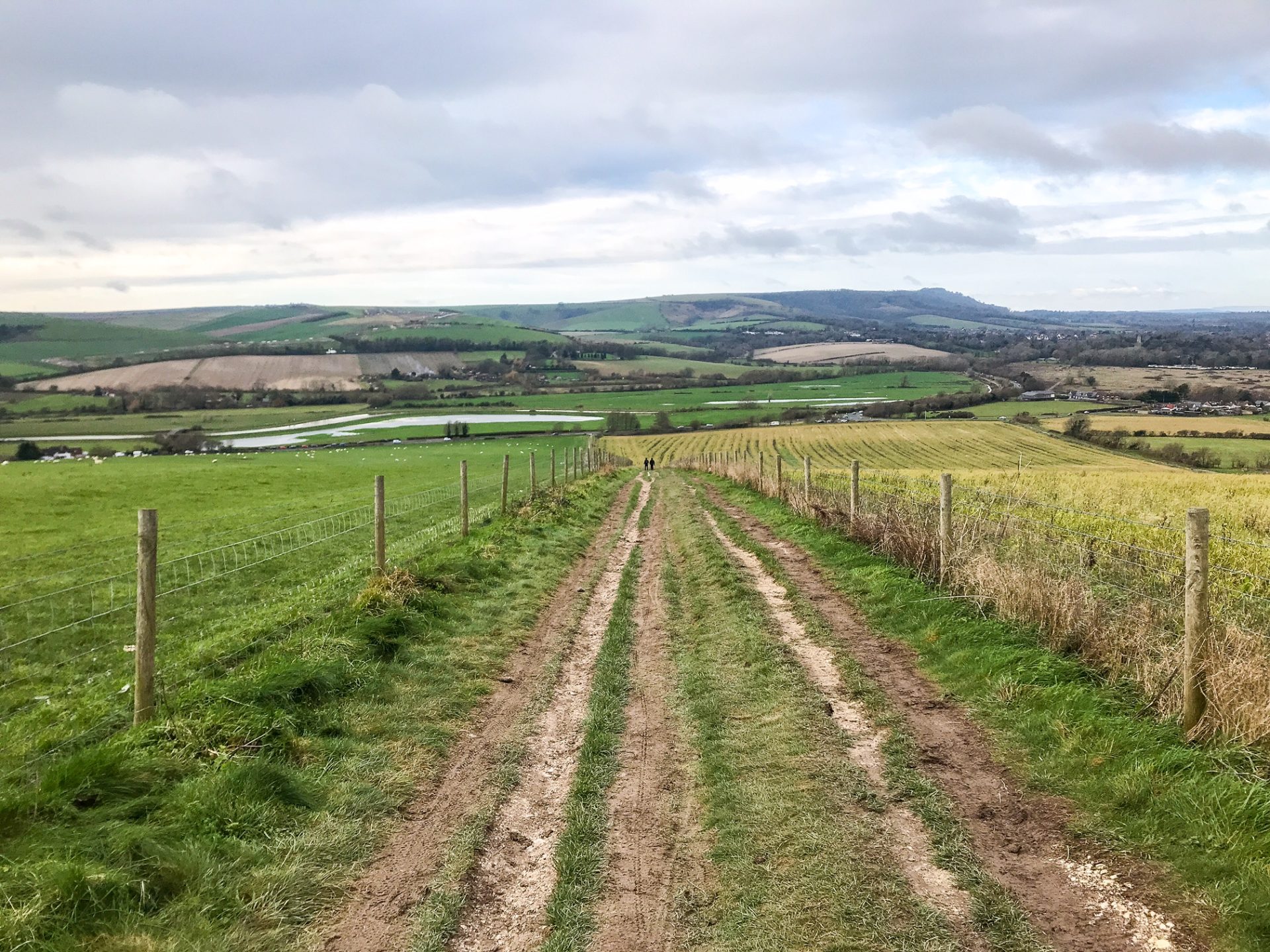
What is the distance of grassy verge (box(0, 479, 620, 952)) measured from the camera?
14.9ft

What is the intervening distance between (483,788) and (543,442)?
261ft

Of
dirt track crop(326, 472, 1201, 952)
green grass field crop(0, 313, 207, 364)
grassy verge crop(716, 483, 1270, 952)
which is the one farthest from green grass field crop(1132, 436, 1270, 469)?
green grass field crop(0, 313, 207, 364)

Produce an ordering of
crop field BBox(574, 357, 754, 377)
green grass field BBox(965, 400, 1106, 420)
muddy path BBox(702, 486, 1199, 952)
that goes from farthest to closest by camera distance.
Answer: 1. crop field BBox(574, 357, 754, 377)
2. green grass field BBox(965, 400, 1106, 420)
3. muddy path BBox(702, 486, 1199, 952)

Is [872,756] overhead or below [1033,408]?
below

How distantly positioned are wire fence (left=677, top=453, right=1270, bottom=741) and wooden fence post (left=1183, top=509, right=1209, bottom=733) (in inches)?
1.0

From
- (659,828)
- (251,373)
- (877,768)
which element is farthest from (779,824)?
(251,373)

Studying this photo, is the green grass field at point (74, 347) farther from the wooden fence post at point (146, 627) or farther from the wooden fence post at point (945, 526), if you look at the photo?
the wooden fence post at point (945, 526)

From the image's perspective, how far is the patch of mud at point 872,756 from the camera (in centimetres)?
488

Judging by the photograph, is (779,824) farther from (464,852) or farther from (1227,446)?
(1227,446)

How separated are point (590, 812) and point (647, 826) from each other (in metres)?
0.47

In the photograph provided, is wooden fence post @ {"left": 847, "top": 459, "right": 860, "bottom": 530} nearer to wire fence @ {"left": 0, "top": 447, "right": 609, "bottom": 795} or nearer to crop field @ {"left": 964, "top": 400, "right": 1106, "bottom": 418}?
wire fence @ {"left": 0, "top": 447, "right": 609, "bottom": 795}

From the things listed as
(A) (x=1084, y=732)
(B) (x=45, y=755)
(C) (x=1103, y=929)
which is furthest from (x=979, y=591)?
(B) (x=45, y=755)

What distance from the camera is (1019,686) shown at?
7.92 meters

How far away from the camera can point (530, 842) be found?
569cm
